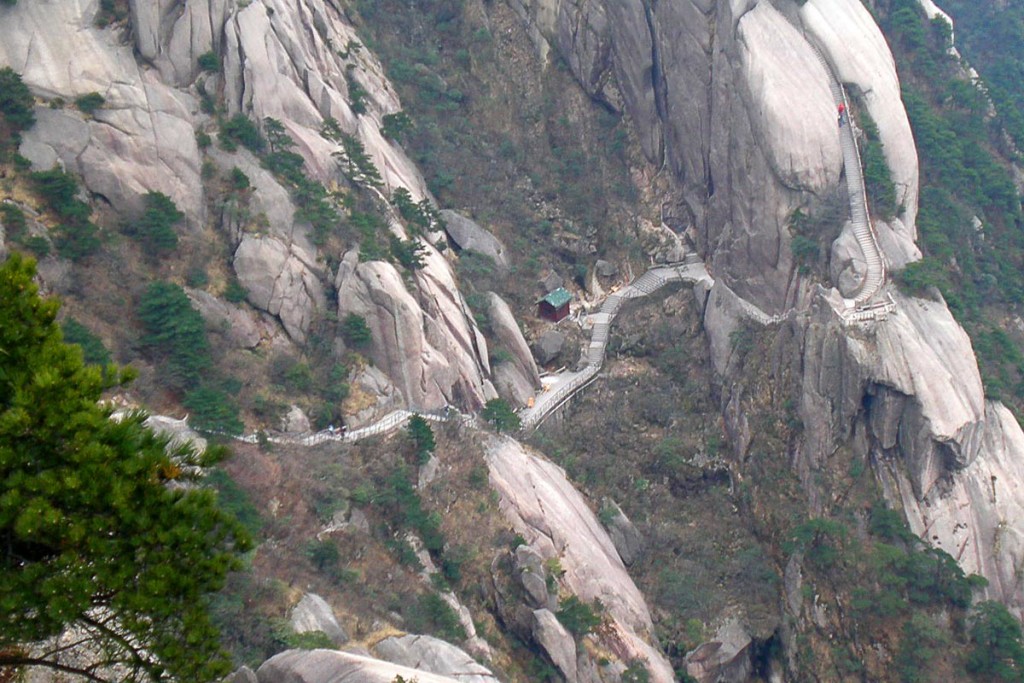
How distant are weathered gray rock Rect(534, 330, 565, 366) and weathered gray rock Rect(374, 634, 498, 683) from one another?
21999 millimetres

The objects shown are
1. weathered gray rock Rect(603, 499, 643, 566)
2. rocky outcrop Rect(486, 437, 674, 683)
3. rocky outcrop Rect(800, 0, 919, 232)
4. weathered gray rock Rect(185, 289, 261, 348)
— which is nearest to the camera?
weathered gray rock Rect(185, 289, 261, 348)

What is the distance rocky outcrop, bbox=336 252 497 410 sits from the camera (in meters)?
35.2

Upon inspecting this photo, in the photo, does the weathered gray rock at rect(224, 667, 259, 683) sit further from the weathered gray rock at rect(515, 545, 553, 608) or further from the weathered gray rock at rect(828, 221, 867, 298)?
the weathered gray rock at rect(828, 221, 867, 298)

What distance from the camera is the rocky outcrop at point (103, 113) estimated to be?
32.5 m

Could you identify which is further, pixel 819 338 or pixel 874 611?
pixel 819 338

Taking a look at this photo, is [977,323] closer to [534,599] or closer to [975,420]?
[975,420]

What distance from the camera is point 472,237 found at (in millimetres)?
45938

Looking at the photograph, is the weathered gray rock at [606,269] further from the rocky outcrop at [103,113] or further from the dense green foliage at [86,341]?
the dense green foliage at [86,341]

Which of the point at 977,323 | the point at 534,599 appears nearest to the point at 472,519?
the point at 534,599

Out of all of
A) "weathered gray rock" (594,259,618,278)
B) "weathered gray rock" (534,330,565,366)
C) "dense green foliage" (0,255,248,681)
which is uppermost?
"dense green foliage" (0,255,248,681)

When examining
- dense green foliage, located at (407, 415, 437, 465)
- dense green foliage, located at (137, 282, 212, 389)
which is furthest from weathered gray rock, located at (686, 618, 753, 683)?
dense green foliage, located at (137, 282, 212, 389)

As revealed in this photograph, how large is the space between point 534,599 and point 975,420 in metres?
18.9

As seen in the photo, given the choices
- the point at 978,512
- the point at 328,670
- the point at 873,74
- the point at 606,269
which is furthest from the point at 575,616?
the point at 873,74

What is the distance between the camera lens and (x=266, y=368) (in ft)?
107
